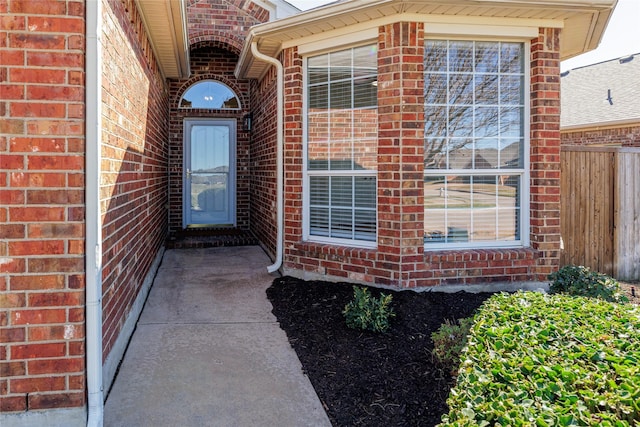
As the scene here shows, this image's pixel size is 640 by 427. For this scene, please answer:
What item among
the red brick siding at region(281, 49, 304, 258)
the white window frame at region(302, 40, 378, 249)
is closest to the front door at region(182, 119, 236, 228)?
the red brick siding at region(281, 49, 304, 258)

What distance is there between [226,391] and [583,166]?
594 cm

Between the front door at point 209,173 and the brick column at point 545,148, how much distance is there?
6062 millimetres

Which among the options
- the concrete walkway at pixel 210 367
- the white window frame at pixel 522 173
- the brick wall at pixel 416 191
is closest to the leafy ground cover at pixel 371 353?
the concrete walkway at pixel 210 367

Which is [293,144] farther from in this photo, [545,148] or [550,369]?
[550,369]

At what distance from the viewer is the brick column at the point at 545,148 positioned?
525 centimetres

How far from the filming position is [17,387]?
256cm

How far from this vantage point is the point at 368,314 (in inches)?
165

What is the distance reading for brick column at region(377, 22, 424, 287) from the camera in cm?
502

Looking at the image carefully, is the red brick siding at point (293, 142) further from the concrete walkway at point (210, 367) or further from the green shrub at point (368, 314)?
the green shrub at point (368, 314)

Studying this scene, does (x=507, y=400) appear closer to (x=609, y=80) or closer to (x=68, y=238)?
(x=68, y=238)

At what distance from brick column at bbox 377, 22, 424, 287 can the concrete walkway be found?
1.53 metres

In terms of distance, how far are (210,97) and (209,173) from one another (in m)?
1.51

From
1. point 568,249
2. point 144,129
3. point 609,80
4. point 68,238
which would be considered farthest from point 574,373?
point 609,80

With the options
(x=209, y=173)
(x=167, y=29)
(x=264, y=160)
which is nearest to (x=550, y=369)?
(x=167, y=29)
